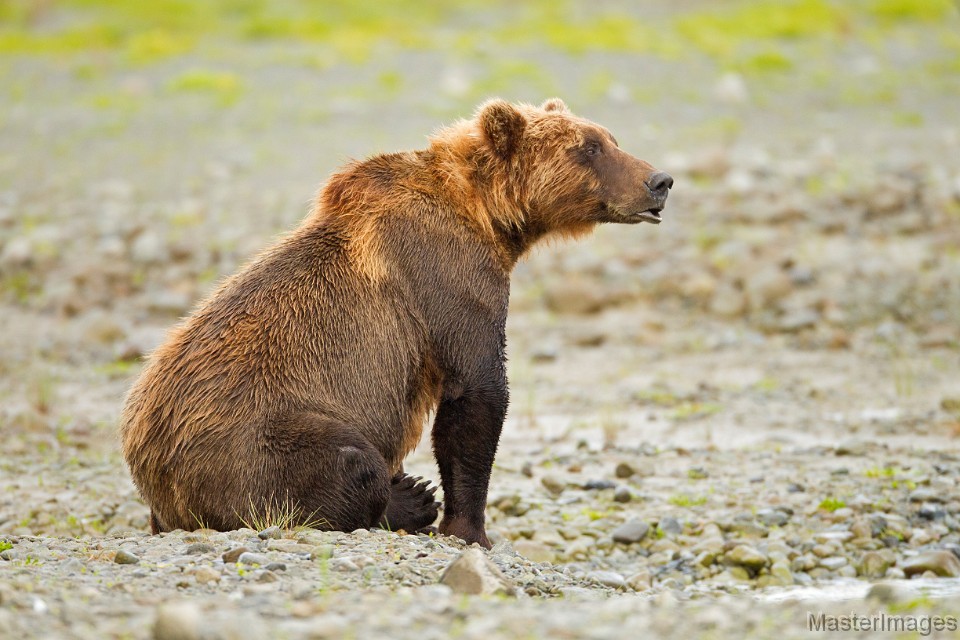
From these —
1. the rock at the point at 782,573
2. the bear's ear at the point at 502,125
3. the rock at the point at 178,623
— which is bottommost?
the rock at the point at 782,573

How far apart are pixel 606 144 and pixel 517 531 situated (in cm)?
240

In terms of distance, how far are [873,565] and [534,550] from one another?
75.2 inches

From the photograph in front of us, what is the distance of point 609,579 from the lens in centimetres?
652

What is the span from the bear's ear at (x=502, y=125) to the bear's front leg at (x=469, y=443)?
4.15ft

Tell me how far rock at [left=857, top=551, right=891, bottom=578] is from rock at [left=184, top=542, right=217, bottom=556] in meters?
3.70

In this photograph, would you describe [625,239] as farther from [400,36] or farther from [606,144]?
[400,36]

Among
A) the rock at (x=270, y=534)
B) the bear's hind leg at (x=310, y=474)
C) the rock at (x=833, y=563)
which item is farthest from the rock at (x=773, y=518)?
the rock at (x=270, y=534)

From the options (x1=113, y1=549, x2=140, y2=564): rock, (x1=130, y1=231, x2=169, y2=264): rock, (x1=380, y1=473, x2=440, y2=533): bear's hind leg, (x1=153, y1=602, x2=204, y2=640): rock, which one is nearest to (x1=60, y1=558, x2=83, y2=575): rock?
(x1=113, y1=549, x2=140, y2=564): rock

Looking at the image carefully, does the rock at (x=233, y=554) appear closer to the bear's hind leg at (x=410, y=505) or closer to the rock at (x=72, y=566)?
the rock at (x=72, y=566)

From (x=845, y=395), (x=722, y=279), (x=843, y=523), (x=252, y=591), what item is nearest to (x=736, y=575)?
(x=843, y=523)

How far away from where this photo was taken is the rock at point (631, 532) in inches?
298

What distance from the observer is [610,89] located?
21.9 metres

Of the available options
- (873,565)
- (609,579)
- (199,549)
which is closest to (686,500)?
(873,565)

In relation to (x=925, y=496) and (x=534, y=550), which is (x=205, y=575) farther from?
(x=925, y=496)
